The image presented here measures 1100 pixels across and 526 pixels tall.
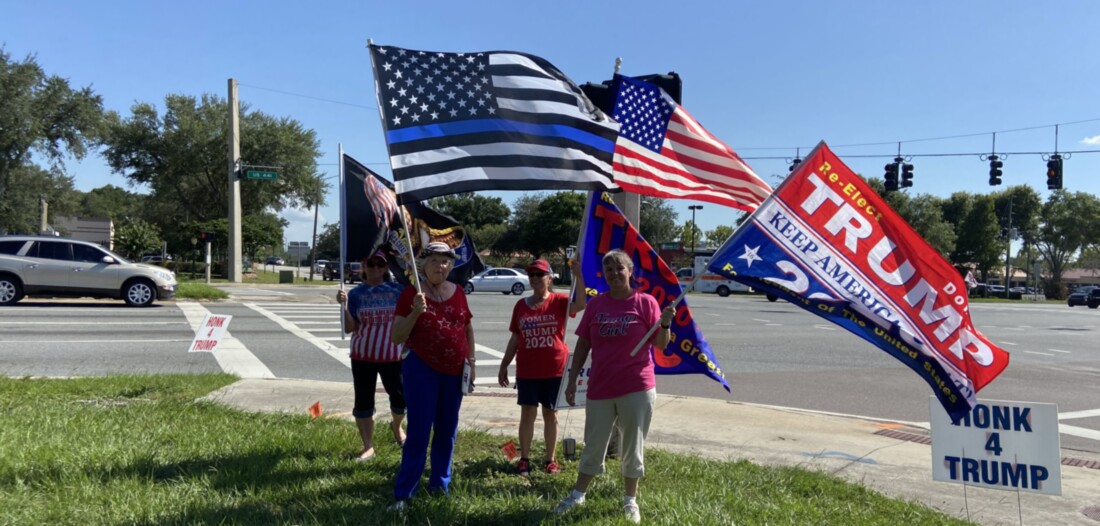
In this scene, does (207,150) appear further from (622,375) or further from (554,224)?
(622,375)

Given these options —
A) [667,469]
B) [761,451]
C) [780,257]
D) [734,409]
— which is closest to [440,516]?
[667,469]

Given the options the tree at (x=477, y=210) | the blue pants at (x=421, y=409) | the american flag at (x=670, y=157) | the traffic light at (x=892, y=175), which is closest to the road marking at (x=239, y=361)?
the blue pants at (x=421, y=409)

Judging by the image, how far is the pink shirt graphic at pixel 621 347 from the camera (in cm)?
415

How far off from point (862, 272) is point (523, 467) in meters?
2.67

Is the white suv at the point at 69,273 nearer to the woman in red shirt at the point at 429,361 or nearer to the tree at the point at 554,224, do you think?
the woman in red shirt at the point at 429,361

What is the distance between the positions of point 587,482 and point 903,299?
2.28 meters

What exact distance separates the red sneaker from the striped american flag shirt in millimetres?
1176

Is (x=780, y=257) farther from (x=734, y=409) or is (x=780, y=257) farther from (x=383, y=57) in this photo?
(x=734, y=409)

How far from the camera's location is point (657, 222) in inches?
2539

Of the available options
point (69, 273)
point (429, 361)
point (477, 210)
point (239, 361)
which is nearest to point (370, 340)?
point (429, 361)

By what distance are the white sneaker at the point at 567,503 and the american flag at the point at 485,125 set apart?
6.60ft

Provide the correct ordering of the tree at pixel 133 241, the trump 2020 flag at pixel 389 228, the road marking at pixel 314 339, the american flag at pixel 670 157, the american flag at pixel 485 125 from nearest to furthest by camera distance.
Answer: the american flag at pixel 485 125, the american flag at pixel 670 157, the trump 2020 flag at pixel 389 228, the road marking at pixel 314 339, the tree at pixel 133 241

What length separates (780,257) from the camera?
4.52m

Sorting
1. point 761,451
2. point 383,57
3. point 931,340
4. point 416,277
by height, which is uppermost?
point 383,57
